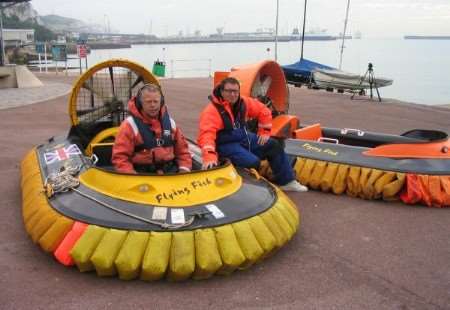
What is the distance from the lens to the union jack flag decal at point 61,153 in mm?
3686

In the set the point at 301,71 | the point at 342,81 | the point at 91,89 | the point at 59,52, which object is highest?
the point at 91,89

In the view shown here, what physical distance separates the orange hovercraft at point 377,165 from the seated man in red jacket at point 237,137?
258 mm

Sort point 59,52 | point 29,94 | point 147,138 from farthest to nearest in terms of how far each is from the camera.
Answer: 1. point 59,52
2. point 29,94
3. point 147,138

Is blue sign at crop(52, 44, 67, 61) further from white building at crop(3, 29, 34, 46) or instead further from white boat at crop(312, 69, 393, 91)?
white building at crop(3, 29, 34, 46)

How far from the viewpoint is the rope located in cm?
256

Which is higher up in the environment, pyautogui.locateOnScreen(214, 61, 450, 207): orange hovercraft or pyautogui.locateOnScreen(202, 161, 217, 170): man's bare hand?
pyautogui.locateOnScreen(202, 161, 217, 170): man's bare hand

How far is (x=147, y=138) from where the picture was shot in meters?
3.17

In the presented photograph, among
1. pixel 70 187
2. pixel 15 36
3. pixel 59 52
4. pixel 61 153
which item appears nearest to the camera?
pixel 70 187

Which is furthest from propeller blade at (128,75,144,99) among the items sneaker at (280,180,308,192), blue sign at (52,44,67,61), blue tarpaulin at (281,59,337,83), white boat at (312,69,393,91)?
blue sign at (52,44,67,61)

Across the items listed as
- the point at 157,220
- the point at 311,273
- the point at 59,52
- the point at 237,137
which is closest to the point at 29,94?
the point at 59,52

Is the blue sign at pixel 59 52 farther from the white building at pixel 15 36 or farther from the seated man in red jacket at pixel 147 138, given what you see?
the white building at pixel 15 36

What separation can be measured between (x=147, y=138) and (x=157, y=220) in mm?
767

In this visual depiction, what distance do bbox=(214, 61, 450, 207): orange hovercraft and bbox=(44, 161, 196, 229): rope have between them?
1.91 m

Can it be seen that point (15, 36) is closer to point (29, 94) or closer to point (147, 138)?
point (29, 94)
